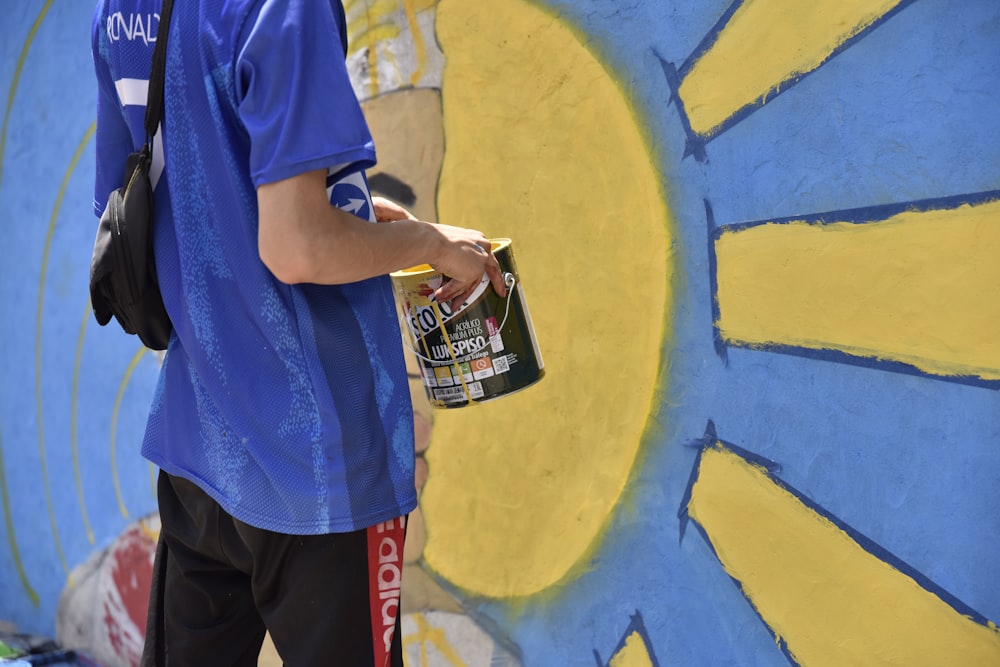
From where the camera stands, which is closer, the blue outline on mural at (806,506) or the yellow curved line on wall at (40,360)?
the blue outline on mural at (806,506)

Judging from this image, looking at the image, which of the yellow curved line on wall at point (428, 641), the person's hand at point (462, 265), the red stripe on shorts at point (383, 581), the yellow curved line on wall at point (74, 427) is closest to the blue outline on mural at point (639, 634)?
the yellow curved line on wall at point (428, 641)

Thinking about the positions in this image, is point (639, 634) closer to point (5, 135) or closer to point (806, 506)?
point (806, 506)

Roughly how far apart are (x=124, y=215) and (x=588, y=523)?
121cm

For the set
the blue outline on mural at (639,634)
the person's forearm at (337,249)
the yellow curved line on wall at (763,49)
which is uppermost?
the yellow curved line on wall at (763,49)

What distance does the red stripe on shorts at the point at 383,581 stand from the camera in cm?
164

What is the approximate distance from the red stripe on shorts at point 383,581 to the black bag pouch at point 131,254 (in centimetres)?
49

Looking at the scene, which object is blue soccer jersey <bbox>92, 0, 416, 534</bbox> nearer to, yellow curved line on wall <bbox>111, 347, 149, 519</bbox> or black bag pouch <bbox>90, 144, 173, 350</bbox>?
black bag pouch <bbox>90, 144, 173, 350</bbox>

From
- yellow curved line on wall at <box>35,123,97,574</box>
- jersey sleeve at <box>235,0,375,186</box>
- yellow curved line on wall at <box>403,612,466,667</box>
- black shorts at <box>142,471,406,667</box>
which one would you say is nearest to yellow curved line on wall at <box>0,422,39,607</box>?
yellow curved line on wall at <box>35,123,97,574</box>

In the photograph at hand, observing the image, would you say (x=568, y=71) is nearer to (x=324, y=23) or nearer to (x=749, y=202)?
(x=749, y=202)

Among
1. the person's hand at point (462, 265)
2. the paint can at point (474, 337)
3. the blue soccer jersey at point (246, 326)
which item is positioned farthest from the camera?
the paint can at point (474, 337)

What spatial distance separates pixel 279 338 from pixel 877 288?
992 mm

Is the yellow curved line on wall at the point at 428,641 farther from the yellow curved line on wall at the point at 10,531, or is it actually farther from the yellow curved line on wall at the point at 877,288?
the yellow curved line on wall at the point at 10,531

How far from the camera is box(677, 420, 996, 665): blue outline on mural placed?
1741 mm

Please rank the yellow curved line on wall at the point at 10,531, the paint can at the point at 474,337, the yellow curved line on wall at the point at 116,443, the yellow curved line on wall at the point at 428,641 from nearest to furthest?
the paint can at the point at 474,337 < the yellow curved line on wall at the point at 428,641 < the yellow curved line on wall at the point at 116,443 < the yellow curved line on wall at the point at 10,531
